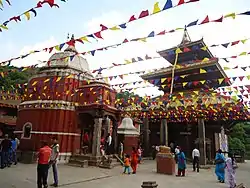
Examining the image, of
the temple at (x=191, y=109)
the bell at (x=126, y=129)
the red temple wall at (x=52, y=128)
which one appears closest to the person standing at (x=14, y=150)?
the red temple wall at (x=52, y=128)

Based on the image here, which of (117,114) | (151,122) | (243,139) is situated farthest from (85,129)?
(243,139)

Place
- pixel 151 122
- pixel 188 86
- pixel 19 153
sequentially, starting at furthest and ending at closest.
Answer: pixel 151 122 < pixel 188 86 < pixel 19 153

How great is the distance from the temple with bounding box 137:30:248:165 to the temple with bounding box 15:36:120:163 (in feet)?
17.6

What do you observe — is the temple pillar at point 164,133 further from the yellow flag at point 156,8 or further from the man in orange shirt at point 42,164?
the yellow flag at point 156,8

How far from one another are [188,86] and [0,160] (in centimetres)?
1767

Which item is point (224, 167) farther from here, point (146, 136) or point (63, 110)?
point (146, 136)

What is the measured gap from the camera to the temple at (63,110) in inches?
642

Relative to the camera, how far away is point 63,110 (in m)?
17.0

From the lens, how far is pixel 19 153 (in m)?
16.3

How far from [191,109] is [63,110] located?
10.6 m

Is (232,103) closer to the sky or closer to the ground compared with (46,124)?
closer to the sky

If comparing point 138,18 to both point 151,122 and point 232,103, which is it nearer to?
point 232,103

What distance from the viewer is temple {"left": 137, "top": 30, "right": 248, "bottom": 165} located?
18.6 meters

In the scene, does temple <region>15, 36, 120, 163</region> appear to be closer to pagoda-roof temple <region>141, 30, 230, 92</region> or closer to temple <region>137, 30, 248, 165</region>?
temple <region>137, 30, 248, 165</region>
